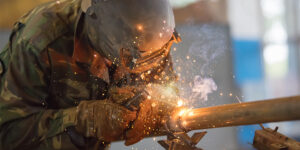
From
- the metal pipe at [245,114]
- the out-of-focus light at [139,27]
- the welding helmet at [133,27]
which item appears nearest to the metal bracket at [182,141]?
the metal pipe at [245,114]

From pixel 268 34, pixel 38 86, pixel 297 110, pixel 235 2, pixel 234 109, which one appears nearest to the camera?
pixel 297 110

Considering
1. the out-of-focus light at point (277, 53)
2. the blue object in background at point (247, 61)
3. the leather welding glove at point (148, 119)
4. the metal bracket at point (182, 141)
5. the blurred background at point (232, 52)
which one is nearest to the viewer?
the metal bracket at point (182, 141)

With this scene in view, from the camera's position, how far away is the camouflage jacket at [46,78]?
148 cm

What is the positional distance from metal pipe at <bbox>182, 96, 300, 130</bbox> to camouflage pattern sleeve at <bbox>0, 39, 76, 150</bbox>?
539 mm

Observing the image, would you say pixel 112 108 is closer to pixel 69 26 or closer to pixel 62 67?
pixel 62 67

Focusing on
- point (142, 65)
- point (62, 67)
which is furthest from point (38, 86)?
point (142, 65)

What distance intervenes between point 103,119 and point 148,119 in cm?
20

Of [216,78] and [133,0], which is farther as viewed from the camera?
[216,78]

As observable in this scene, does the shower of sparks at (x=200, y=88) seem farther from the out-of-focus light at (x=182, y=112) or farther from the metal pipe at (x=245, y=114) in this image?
the metal pipe at (x=245, y=114)

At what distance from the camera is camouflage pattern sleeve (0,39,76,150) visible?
147 cm

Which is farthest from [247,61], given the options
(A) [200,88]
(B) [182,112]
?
(B) [182,112]

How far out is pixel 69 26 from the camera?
1.65 metres

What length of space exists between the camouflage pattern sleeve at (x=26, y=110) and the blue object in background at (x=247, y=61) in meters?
2.65

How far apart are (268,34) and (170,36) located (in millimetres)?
4201
